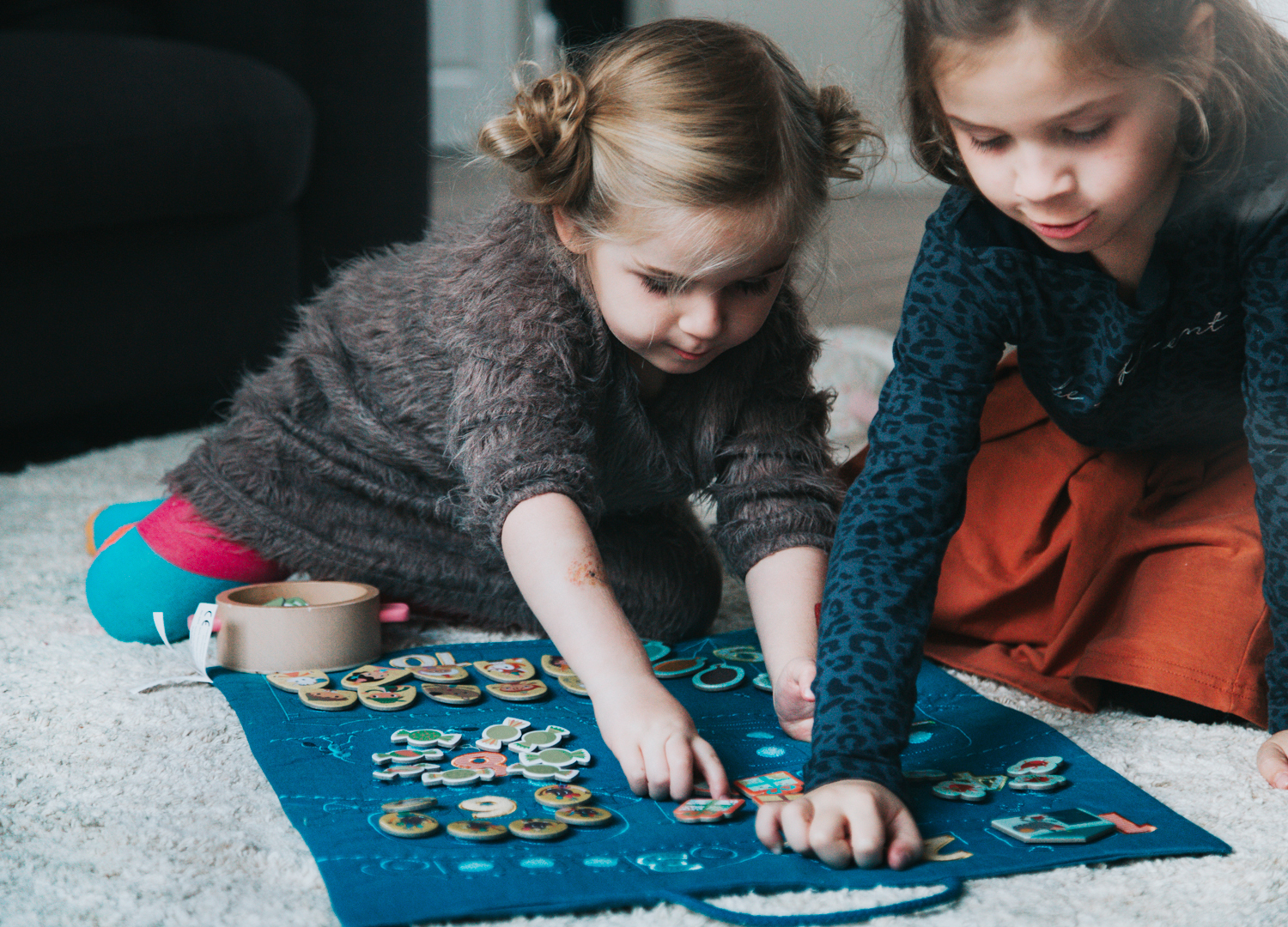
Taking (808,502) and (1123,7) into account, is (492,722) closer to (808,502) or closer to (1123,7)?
(808,502)

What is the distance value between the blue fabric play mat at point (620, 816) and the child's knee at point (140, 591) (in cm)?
13

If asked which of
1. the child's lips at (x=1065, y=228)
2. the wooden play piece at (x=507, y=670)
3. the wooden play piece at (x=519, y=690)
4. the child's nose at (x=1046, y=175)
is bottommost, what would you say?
the wooden play piece at (x=507, y=670)

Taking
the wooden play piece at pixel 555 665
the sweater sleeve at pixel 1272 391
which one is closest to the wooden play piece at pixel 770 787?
the wooden play piece at pixel 555 665

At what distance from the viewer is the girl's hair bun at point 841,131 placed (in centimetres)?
92

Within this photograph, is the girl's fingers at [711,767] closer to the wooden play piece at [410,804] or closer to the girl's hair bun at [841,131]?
the wooden play piece at [410,804]

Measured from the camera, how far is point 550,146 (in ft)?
2.93

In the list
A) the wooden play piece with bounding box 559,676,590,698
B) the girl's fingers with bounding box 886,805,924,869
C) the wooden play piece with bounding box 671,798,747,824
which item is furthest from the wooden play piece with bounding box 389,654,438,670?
the girl's fingers with bounding box 886,805,924,869

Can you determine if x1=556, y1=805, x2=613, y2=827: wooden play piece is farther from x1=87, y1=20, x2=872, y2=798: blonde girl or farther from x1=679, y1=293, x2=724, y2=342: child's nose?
x1=679, y1=293, x2=724, y2=342: child's nose

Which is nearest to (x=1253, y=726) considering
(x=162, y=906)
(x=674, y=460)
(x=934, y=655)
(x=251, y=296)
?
(x=934, y=655)

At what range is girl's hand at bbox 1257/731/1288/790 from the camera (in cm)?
77

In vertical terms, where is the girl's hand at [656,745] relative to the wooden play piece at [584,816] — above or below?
above

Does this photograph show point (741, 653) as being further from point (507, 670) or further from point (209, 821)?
point (209, 821)

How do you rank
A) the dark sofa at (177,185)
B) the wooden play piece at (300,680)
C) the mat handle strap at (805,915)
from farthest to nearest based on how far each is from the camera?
the dark sofa at (177,185) → the wooden play piece at (300,680) → the mat handle strap at (805,915)

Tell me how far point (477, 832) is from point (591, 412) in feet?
1.18
